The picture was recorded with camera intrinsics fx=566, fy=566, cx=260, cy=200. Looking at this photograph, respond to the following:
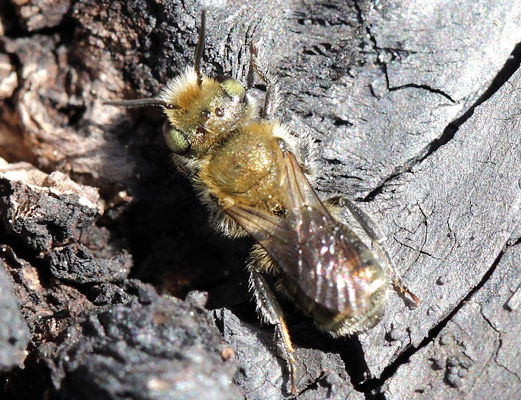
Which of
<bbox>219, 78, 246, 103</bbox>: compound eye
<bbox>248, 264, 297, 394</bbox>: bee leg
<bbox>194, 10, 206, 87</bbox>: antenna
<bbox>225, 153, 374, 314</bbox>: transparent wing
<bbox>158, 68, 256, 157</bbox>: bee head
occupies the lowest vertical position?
<bbox>248, 264, 297, 394</bbox>: bee leg

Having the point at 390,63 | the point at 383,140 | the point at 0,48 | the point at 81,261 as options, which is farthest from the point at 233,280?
the point at 0,48

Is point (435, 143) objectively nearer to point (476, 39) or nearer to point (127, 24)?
point (476, 39)

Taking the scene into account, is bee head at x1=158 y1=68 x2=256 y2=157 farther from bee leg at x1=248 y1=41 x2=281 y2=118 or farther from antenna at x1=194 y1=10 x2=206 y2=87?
bee leg at x1=248 y1=41 x2=281 y2=118

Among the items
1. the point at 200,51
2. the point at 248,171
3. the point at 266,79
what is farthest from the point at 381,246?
the point at 200,51

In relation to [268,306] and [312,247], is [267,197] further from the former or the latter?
[268,306]

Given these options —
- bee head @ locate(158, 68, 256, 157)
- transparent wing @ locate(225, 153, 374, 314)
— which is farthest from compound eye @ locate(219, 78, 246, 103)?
transparent wing @ locate(225, 153, 374, 314)

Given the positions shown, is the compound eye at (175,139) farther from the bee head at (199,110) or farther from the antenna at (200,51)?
the antenna at (200,51)
